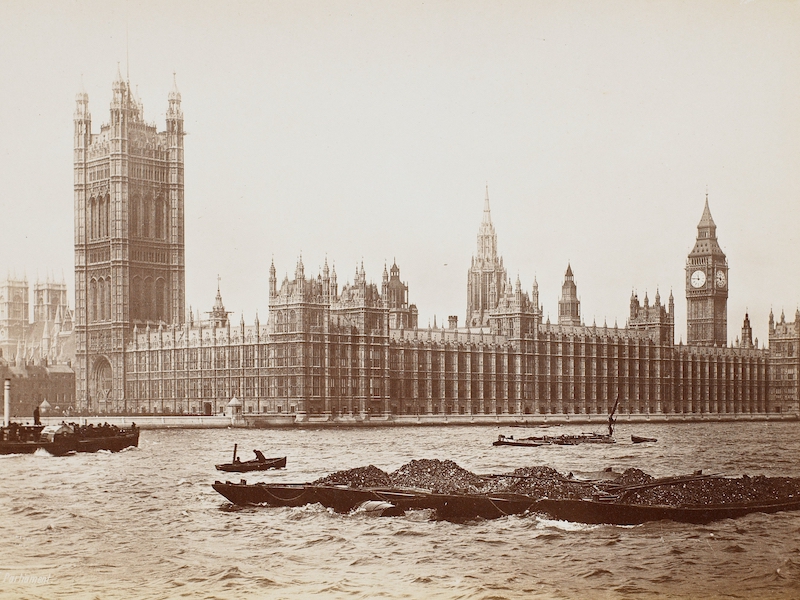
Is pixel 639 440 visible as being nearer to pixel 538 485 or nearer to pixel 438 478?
pixel 438 478

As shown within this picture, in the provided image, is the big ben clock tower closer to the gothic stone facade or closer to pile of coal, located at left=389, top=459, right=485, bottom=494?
the gothic stone facade

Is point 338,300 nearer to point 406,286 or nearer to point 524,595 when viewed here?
point 406,286

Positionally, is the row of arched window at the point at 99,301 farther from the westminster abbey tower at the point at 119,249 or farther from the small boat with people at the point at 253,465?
the small boat with people at the point at 253,465

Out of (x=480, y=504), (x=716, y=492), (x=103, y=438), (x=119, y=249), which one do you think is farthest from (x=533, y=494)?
(x=119, y=249)

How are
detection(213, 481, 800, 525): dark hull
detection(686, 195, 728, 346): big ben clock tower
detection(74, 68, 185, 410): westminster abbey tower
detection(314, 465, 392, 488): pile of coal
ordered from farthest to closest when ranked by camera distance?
detection(74, 68, 185, 410): westminster abbey tower
detection(686, 195, 728, 346): big ben clock tower
detection(314, 465, 392, 488): pile of coal
detection(213, 481, 800, 525): dark hull

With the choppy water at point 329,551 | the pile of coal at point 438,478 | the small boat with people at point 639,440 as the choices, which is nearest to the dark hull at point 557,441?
the small boat with people at point 639,440

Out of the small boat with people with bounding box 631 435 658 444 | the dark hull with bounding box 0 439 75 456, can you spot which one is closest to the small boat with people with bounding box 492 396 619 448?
the small boat with people with bounding box 631 435 658 444
